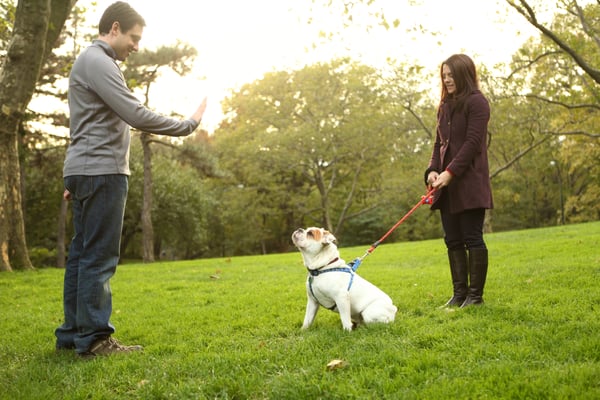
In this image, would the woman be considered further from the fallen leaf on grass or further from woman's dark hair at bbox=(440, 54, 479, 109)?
the fallen leaf on grass

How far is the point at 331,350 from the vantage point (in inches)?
150

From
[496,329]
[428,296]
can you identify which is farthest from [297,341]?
[428,296]

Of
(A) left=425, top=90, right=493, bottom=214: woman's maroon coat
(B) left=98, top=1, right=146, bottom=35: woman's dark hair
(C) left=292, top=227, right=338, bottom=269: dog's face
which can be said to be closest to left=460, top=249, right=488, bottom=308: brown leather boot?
(A) left=425, top=90, right=493, bottom=214: woman's maroon coat

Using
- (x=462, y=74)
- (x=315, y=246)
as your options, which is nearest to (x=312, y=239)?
(x=315, y=246)

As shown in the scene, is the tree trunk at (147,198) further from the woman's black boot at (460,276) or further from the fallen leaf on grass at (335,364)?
the fallen leaf on grass at (335,364)

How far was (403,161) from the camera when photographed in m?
33.2

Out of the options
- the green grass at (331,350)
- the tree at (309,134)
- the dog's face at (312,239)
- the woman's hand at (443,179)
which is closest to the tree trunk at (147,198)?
the tree at (309,134)

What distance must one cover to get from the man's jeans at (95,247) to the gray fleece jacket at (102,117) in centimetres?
12

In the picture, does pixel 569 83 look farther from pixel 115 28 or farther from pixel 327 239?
pixel 115 28

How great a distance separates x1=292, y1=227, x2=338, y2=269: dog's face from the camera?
4672 mm

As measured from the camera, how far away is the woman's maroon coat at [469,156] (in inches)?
199

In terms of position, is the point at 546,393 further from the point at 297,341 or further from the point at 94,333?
the point at 94,333

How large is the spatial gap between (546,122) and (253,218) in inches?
814

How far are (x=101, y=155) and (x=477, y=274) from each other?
3775mm
